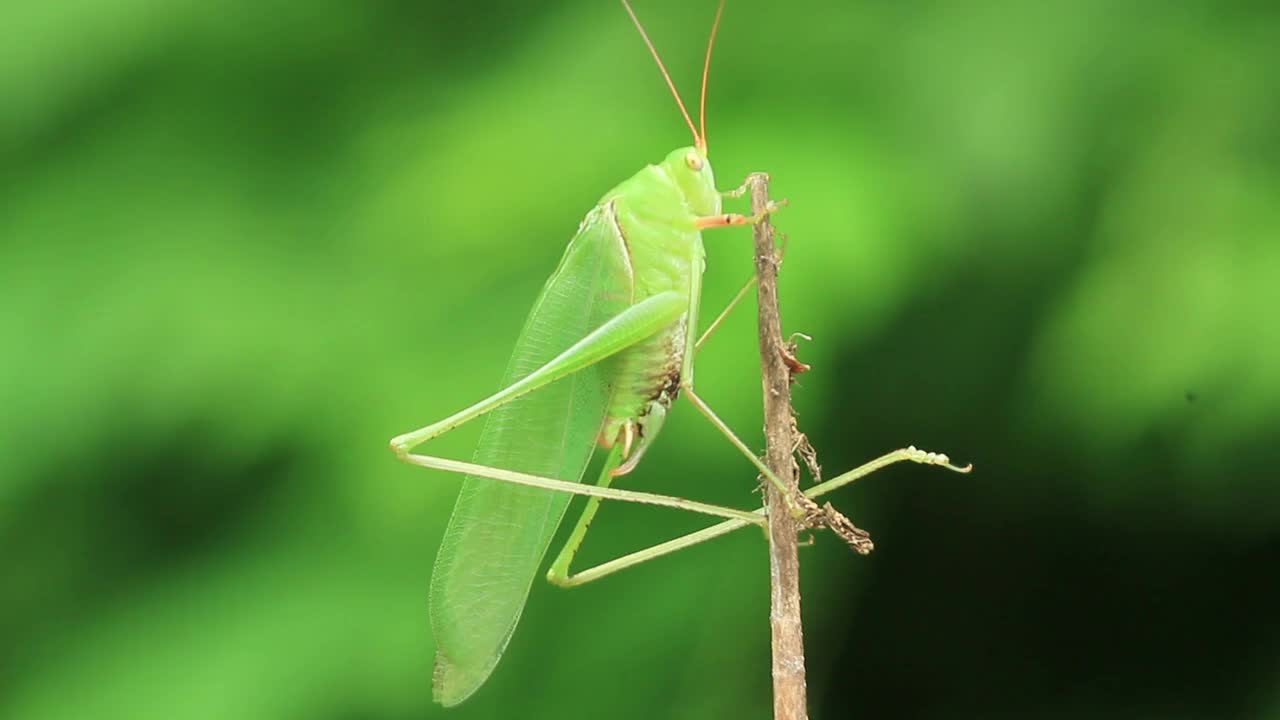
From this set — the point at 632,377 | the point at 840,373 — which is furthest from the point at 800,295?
the point at 632,377

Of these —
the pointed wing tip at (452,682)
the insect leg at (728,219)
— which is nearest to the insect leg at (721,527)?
the pointed wing tip at (452,682)

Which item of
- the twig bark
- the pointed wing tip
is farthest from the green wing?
the twig bark

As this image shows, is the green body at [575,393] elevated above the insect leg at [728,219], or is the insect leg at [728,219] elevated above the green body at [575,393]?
the insect leg at [728,219]

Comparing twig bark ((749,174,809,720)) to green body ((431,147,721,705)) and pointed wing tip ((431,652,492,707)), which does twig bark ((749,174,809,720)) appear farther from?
pointed wing tip ((431,652,492,707))

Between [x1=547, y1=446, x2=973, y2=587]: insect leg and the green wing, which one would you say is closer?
[x1=547, y1=446, x2=973, y2=587]: insect leg

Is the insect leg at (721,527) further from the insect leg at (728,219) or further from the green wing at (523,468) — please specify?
the insect leg at (728,219)

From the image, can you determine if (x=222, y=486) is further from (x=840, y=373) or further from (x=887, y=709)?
(x=887, y=709)

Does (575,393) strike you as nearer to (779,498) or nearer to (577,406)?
(577,406)
